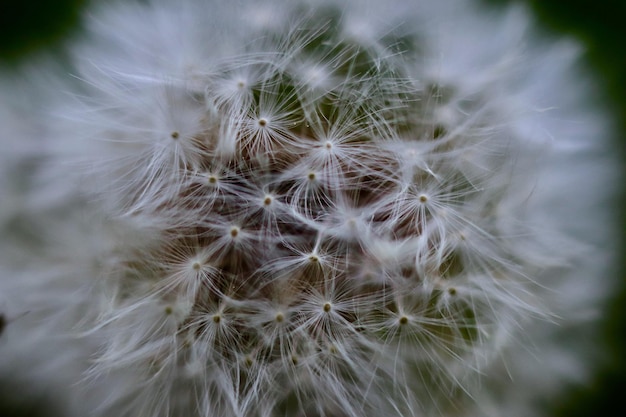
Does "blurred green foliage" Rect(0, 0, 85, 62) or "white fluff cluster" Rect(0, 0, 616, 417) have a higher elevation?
"blurred green foliage" Rect(0, 0, 85, 62)

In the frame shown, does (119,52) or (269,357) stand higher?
(119,52)

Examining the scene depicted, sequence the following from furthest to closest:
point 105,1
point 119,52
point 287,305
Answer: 1. point 105,1
2. point 119,52
3. point 287,305

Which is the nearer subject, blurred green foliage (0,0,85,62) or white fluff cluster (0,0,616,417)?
white fluff cluster (0,0,616,417)

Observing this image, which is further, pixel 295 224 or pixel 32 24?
pixel 32 24

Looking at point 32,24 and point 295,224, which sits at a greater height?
point 32,24

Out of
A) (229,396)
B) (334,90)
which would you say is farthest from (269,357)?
(334,90)

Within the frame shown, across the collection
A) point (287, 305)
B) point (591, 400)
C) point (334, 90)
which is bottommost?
point (591, 400)

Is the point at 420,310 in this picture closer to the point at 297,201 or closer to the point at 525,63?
the point at 297,201

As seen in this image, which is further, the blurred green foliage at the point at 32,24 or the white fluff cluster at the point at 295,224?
the blurred green foliage at the point at 32,24
